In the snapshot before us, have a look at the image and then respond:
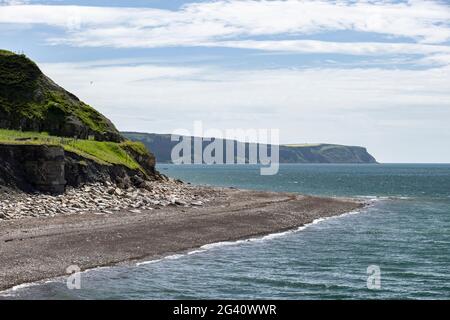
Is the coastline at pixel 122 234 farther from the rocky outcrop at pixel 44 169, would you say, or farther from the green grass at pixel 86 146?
the green grass at pixel 86 146

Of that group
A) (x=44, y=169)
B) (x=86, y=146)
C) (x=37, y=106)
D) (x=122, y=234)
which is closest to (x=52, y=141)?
(x=86, y=146)

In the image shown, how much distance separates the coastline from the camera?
3591 cm

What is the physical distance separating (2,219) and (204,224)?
18322mm

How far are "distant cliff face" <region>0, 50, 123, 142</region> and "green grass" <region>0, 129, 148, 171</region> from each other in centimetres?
312

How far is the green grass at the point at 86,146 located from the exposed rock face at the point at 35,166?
114 cm

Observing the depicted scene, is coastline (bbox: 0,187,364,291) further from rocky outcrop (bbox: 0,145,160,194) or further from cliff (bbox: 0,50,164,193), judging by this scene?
Result: cliff (bbox: 0,50,164,193)

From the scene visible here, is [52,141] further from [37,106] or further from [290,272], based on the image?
[290,272]

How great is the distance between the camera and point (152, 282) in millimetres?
33375

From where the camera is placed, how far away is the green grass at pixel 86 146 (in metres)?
70.0

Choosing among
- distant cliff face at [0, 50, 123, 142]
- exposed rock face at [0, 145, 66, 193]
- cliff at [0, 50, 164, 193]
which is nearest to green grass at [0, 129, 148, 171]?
cliff at [0, 50, 164, 193]

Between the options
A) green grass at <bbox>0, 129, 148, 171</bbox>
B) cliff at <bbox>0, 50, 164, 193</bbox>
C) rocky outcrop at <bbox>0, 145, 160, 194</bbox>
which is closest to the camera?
rocky outcrop at <bbox>0, 145, 160, 194</bbox>
